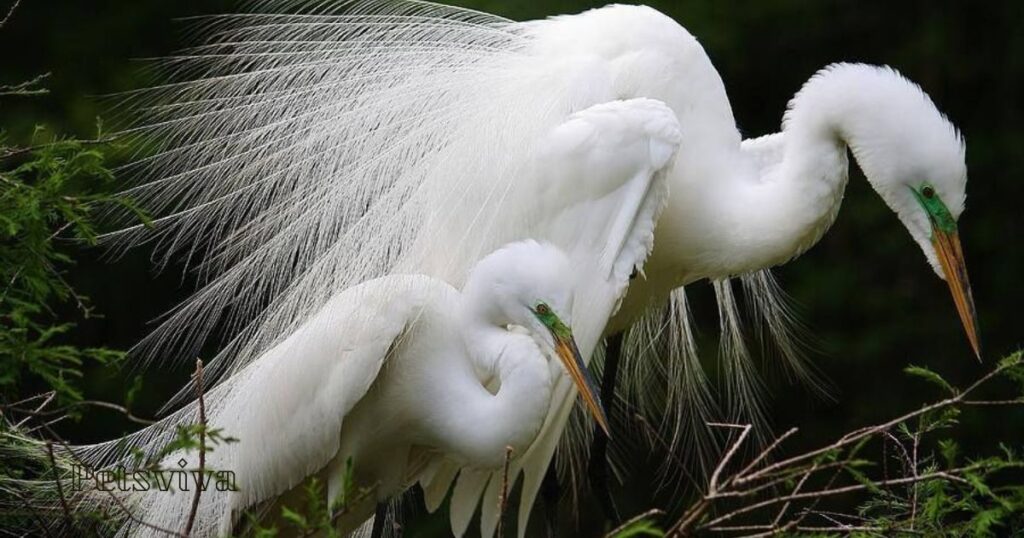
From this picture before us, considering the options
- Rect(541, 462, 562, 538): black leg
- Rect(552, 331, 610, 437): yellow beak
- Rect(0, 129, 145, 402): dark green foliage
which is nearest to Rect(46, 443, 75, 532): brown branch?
Rect(0, 129, 145, 402): dark green foliage

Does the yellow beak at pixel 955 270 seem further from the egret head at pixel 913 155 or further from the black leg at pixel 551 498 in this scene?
the black leg at pixel 551 498

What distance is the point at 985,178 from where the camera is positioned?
5211 millimetres

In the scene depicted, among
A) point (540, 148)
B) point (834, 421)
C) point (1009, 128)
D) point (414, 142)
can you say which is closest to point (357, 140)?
point (414, 142)

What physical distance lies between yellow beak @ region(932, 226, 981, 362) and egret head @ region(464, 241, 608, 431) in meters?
0.76

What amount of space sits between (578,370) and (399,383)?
34cm

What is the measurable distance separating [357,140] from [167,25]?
8.12 feet

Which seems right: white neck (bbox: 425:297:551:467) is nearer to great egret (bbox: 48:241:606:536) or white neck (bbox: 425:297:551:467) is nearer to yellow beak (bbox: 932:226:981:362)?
great egret (bbox: 48:241:606:536)

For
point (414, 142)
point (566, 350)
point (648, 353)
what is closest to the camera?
point (566, 350)

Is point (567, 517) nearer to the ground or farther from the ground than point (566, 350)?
nearer to the ground

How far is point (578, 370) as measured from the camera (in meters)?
2.78

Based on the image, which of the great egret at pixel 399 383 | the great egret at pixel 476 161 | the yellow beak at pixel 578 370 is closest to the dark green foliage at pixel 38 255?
the great egret at pixel 399 383

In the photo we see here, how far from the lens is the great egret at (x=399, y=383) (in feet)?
9.09

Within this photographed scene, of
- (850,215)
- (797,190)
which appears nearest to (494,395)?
(797,190)

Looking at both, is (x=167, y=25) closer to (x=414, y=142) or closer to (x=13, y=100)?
(x=13, y=100)
